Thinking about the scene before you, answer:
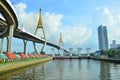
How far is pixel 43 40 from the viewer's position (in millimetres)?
134625

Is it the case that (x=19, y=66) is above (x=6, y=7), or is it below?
below

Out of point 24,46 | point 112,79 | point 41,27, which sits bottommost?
point 112,79

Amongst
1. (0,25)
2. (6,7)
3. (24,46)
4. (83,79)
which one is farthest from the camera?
(24,46)

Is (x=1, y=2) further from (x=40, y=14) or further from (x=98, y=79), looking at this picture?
(x=40, y=14)

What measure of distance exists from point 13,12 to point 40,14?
82.3 metres

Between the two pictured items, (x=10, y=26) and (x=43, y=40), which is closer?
(x=10, y=26)

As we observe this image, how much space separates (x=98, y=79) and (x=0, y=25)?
45.7 meters

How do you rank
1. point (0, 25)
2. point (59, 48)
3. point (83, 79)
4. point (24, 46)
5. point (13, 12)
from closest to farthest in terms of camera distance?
point (83, 79) → point (13, 12) → point (0, 25) → point (24, 46) → point (59, 48)

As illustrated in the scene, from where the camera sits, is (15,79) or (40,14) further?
(40,14)

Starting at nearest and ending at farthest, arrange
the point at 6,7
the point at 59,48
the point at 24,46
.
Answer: the point at 6,7 < the point at 24,46 < the point at 59,48

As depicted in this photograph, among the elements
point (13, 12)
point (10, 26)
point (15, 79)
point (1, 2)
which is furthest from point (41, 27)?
point (15, 79)

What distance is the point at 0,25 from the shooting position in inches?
2808

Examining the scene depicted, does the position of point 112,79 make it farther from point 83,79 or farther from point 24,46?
point 24,46

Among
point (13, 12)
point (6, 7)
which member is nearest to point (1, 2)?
point (6, 7)
